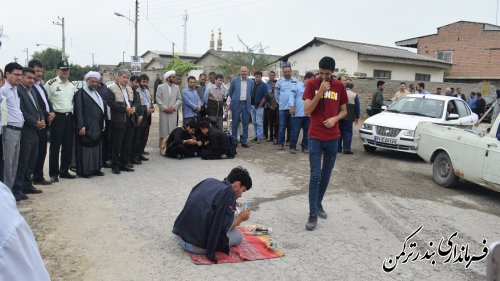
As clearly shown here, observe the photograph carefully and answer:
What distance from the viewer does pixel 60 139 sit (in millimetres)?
7766

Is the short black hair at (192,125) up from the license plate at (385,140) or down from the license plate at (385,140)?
up

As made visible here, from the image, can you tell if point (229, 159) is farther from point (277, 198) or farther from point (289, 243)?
point (289, 243)

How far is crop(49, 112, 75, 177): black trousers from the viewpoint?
7.71 metres

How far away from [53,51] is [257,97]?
54331 mm

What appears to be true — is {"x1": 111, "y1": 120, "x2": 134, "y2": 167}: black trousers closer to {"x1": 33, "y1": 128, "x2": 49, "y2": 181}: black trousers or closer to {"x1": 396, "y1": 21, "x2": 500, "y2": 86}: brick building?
{"x1": 33, "y1": 128, "x2": 49, "y2": 181}: black trousers

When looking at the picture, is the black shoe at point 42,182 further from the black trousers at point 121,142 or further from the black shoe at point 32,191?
the black trousers at point 121,142

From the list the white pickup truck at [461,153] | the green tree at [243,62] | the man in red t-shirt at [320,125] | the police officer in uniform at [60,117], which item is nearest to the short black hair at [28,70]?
the police officer in uniform at [60,117]

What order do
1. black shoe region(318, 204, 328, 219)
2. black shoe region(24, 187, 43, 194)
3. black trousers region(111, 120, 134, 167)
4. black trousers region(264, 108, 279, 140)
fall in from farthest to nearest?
black trousers region(264, 108, 279, 140)
black trousers region(111, 120, 134, 167)
black shoe region(24, 187, 43, 194)
black shoe region(318, 204, 328, 219)

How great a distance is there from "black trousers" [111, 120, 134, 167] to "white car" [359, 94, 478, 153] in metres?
5.92

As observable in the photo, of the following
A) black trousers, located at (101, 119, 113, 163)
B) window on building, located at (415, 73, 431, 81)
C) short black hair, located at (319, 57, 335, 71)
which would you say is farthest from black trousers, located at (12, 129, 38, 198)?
window on building, located at (415, 73, 431, 81)

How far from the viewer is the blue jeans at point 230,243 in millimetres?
4704

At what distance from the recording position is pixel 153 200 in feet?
22.0

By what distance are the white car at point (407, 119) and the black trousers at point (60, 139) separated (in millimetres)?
7093

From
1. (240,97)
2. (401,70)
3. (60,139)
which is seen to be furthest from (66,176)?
(401,70)
